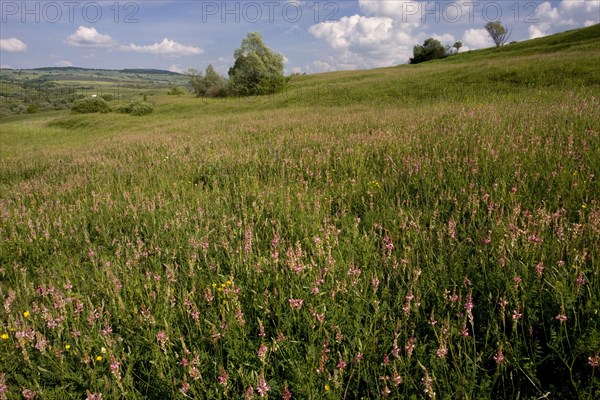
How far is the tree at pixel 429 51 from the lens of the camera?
274 feet

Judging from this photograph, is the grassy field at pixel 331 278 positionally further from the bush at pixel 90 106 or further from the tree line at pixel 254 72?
the bush at pixel 90 106

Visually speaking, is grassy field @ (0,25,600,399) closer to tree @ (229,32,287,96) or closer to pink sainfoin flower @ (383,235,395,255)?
pink sainfoin flower @ (383,235,395,255)

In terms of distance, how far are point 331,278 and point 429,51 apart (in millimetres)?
94960

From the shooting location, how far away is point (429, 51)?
84125 mm

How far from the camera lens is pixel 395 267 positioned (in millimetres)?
2449

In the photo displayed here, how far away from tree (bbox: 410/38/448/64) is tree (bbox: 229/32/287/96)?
1803 inches

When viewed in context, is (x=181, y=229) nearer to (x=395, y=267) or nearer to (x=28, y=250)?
(x=28, y=250)

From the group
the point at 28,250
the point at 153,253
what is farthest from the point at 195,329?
the point at 28,250

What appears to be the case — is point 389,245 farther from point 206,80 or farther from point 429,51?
point 429,51

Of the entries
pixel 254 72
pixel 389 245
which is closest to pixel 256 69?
pixel 254 72

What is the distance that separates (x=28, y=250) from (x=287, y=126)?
356 inches

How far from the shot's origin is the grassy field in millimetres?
1836

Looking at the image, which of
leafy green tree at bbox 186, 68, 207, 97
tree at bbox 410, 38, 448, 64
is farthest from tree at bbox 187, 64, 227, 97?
tree at bbox 410, 38, 448, 64

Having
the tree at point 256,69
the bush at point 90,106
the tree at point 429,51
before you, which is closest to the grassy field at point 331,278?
the tree at point 256,69
